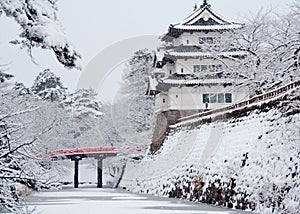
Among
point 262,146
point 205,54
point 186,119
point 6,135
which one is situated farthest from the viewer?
point 205,54

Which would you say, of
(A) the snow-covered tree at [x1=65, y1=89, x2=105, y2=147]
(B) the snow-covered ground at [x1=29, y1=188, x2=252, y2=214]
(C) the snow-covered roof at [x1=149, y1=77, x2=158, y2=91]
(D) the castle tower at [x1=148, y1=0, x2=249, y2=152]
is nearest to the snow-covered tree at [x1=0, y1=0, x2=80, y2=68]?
(B) the snow-covered ground at [x1=29, y1=188, x2=252, y2=214]

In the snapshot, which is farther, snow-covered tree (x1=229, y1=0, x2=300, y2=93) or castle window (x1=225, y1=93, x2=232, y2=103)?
castle window (x1=225, y1=93, x2=232, y2=103)

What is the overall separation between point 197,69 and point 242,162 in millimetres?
16259

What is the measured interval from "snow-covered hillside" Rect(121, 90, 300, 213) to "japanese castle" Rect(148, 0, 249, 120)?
440 centimetres

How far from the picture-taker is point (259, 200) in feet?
49.6

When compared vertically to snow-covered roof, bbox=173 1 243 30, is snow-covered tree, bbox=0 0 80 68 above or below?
below

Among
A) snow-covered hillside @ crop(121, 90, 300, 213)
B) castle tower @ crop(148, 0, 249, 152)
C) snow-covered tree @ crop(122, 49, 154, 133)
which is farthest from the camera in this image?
snow-covered tree @ crop(122, 49, 154, 133)

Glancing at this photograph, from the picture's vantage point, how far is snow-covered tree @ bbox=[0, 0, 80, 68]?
502cm

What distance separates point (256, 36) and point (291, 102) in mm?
13114

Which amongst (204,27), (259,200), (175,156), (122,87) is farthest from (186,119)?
(122,87)

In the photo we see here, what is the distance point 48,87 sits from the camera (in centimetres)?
5916

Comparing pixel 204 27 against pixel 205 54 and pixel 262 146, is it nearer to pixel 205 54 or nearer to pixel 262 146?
pixel 205 54

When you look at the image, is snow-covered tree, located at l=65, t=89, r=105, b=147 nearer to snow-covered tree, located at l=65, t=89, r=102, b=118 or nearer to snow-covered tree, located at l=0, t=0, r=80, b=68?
snow-covered tree, located at l=65, t=89, r=102, b=118

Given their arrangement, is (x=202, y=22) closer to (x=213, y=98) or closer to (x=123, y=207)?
(x=213, y=98)
